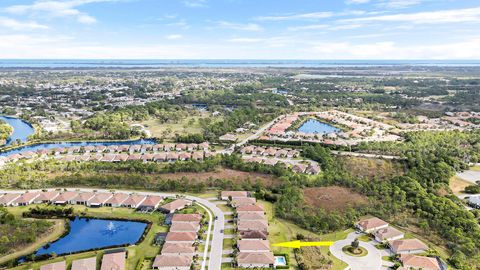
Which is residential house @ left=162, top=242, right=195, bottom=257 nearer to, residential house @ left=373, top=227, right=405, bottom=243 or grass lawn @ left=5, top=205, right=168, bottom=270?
grass lawn @ left=5, top=205, right=168, bottom=270

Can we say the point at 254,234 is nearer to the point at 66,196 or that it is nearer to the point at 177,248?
the point at 177,248

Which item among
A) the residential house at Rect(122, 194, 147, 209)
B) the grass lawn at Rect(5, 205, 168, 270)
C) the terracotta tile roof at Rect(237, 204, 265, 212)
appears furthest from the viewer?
the residential house at Rect(122, 194, 147, 209)

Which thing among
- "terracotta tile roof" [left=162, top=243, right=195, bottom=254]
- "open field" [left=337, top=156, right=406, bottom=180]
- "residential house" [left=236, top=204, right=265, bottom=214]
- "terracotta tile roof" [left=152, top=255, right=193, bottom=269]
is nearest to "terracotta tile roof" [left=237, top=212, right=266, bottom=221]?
"residential house" [left=236, top=204, right=265, bottom=214]

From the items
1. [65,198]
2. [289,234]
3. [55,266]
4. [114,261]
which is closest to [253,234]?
[289,234]

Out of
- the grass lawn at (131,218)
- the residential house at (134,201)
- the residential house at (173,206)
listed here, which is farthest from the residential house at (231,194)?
the residential house at (134,201)

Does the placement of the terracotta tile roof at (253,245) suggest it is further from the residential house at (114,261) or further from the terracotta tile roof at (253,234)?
the residential house at (114,261)
